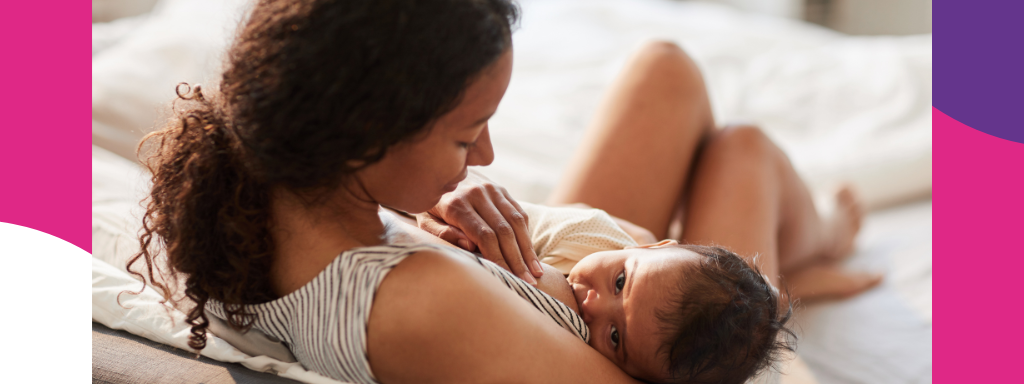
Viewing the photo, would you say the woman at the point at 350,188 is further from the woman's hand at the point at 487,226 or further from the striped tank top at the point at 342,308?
the woman's hand at the point at 487,226

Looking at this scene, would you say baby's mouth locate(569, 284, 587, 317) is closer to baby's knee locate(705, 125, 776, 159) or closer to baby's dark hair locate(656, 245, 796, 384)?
baby's dark hair locate(656, 245, 796, 384)

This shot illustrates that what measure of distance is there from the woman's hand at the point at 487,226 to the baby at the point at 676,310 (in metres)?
0.05

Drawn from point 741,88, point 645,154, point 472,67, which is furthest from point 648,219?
point 741,88

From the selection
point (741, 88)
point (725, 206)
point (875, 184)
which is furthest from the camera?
Answer: point (741, 88)

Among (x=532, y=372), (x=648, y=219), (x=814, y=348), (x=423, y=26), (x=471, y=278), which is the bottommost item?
(x=814, y=348)

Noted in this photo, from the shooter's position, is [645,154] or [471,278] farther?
[645,154]

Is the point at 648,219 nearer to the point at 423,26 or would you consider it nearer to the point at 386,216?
the point at 386,216

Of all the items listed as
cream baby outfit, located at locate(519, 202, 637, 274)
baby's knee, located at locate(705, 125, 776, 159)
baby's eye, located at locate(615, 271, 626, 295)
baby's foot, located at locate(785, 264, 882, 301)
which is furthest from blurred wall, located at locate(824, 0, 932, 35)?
baby's eye, located at locate(615, 271, 626, 295)

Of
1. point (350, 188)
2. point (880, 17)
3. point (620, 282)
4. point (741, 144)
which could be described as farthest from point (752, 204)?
point (880, 17)

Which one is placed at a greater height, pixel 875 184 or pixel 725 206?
Result: pixel 725 206

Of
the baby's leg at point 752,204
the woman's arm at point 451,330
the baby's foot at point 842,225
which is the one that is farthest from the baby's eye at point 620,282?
the baby's foot at point 842,225

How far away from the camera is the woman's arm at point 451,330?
2.26 ft

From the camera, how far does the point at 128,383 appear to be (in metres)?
0.83

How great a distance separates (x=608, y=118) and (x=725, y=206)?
11.8 inches
